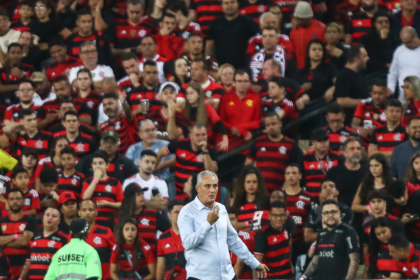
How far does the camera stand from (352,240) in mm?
11367

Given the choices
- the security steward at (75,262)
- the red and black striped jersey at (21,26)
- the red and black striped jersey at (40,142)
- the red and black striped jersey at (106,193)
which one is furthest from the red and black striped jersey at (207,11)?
the security steward at (75,262)

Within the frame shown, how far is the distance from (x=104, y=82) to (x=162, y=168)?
204cm

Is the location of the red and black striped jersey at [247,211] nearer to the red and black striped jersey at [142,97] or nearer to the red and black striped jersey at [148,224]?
the red and black striped jersey at [148,224]

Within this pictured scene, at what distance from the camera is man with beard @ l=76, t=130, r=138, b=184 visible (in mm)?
13414

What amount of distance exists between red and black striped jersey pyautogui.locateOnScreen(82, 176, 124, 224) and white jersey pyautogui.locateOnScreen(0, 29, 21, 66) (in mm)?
4585

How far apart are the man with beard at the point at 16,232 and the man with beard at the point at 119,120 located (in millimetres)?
1885

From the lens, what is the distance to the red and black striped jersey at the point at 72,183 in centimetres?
1320

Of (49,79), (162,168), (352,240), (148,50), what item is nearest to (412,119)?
(352,240)

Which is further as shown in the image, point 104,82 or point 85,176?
point 104,82

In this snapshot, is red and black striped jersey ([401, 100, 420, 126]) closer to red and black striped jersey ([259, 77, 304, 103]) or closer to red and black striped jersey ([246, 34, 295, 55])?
red and black striped jersey ([259, 77, 304, 103])

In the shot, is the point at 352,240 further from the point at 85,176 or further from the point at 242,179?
the point at 85,176

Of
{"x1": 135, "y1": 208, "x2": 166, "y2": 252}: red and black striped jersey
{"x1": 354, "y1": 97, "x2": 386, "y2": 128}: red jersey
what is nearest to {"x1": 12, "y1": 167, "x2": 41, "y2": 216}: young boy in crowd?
{"x1": 135, "y1": 208, "x2": 166, "y2": 252}: red and black striped jersey

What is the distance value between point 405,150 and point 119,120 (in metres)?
4.19

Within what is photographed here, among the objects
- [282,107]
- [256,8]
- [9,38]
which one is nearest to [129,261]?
[282,107]
